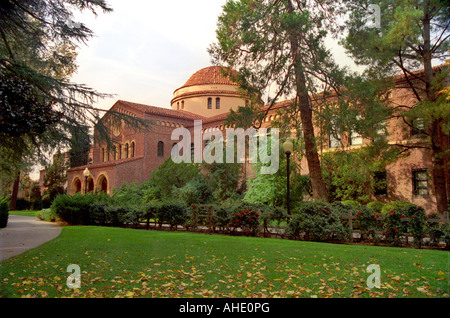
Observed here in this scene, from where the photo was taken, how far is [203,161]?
24469 mm

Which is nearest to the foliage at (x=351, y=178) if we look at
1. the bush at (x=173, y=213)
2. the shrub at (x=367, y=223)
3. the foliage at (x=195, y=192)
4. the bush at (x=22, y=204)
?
the shrub at (x=367, y=223)

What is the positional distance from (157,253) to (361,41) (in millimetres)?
14403

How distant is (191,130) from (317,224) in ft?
83.3

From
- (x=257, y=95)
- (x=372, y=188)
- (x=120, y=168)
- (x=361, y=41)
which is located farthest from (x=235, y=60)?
(x=120, y=168)

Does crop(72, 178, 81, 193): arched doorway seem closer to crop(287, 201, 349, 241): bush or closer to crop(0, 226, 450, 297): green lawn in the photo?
crop(0, 226, 450, 297): green lawn

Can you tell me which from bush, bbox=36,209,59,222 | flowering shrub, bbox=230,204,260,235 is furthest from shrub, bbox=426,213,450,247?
bush, bbox=36,209,59,222

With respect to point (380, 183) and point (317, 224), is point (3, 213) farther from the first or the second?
point (380, 183)

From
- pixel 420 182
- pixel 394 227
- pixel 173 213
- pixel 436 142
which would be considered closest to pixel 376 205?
pixel 420 182

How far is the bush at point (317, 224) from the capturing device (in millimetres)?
10906

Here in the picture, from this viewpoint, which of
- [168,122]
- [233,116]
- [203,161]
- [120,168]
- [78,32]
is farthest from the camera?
[168,122]

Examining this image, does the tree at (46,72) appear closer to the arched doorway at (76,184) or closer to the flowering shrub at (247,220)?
the flowering shrub at (247,220)

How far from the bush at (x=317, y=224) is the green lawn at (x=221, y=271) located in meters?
1.83
